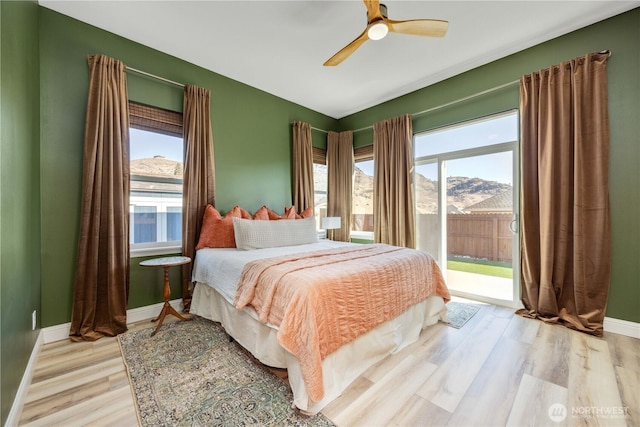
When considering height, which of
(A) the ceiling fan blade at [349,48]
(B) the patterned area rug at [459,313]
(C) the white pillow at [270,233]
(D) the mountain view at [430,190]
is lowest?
(B) the patterned area rug at [459,313]

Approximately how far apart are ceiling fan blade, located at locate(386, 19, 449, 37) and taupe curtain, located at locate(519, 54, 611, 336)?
147cm

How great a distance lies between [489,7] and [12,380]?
413 centimetres

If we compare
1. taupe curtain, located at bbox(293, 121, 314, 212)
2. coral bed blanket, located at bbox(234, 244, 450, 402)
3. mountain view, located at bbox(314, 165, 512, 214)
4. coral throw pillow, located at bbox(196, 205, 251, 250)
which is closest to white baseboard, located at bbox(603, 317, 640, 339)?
mountain view, located at bbox(314, 165, 512, 214)

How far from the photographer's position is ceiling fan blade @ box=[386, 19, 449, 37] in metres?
1.85

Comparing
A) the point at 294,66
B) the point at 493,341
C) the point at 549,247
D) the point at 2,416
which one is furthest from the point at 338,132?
the point at 2,416

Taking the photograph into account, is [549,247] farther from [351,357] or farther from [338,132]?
[338,132]

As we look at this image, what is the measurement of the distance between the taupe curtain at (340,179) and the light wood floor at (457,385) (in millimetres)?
2466

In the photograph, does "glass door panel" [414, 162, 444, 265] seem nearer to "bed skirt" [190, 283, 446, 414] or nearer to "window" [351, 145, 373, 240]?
"window" [351, 145, 373, 240]

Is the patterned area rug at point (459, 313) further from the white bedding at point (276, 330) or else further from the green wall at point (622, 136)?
the green wall at point (622, 136)

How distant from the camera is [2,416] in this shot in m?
1.16

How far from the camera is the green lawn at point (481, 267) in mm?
3084

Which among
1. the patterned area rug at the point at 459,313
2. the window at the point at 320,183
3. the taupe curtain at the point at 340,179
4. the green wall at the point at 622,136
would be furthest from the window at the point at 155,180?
the green wall at the point at 622,136

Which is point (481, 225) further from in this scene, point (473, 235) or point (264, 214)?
point (264, 214)

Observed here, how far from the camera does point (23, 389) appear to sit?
1.51m
